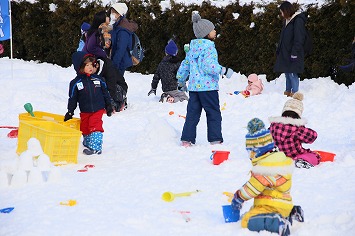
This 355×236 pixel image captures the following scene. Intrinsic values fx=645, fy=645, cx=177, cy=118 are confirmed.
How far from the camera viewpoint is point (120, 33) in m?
12.3

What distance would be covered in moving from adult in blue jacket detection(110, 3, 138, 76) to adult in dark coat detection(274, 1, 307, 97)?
3020 millimetres

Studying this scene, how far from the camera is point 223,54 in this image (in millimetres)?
15258

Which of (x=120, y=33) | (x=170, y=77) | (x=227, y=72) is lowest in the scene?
(x=170, y=77)

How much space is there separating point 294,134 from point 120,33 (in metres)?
5.56

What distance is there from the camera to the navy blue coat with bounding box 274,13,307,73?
501 inches

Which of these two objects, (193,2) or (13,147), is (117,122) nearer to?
(13,147)

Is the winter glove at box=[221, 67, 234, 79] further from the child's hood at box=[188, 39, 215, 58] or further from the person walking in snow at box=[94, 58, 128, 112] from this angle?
the person walking in snow at box=[94, 58, 128, 112]

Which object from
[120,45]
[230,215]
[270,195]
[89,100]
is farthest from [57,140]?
[120,45]

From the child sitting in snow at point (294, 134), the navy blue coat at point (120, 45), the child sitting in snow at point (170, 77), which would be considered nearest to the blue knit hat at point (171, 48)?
the child sitting in snow at point (170, 77)

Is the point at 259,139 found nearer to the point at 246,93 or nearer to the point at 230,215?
the point at 230,215

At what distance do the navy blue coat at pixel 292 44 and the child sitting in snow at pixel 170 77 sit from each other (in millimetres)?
2089

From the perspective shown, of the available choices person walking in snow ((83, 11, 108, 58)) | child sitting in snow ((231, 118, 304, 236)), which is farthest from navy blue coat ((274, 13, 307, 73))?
child sitting in snow ((231, 118, 304, 236))

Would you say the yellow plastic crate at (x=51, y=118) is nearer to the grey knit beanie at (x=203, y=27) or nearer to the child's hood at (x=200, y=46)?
the child's hood at (x=200, y=46)

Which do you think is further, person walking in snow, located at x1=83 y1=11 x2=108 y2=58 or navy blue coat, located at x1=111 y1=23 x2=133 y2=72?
navy blue coat, located at x1=111 y1=23 x2=133 y2=72
